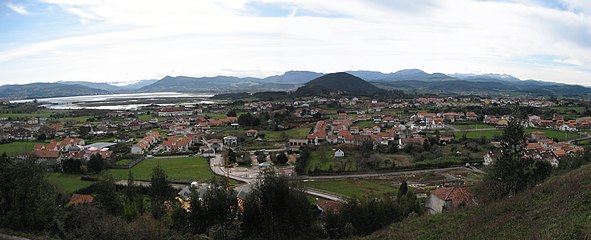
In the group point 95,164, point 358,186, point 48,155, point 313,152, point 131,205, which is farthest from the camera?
point 313,152

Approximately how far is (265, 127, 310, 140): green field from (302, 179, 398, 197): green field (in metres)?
18.3

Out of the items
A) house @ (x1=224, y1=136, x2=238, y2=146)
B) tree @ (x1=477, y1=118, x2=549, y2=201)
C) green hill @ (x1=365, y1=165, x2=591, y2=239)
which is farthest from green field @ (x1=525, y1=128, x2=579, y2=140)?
green hill @ (x1=365, y1=165, x2=591, y2=239)

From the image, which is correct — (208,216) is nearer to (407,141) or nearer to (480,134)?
(407,141)

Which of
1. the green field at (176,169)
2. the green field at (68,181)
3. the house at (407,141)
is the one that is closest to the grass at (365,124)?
the house at (407,141)

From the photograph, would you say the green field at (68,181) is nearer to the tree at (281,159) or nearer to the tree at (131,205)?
the tree at (131,205)

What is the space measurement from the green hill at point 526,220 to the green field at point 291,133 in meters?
32.8

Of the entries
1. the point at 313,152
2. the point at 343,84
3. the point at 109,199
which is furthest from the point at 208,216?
the point at 343,84

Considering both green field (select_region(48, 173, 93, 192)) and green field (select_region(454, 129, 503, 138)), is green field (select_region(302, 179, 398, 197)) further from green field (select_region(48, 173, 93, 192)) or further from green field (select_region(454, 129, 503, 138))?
green field (select_region(454, 129, 503, 138))

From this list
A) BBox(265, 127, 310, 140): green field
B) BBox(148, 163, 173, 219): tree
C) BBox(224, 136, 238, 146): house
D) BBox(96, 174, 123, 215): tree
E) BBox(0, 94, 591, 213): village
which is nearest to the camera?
BBox(96, 174, 123, 215): tree

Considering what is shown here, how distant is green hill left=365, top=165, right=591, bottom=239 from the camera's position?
7.89 m

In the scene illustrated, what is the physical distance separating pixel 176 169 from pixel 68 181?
23.2ft

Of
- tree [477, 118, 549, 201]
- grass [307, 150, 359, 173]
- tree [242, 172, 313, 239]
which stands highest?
tree [477, 118, 549, 201]

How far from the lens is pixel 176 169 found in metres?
30.2

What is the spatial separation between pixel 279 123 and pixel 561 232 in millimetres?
48470
